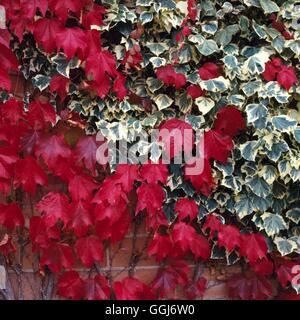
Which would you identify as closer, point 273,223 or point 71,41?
point 71,41

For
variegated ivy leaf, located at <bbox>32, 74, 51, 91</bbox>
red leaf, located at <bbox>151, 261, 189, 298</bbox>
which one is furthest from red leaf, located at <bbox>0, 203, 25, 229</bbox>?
red leaf, located at <bbox>151, 261, 189, 298</bbox>

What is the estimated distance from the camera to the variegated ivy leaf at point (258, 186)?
1.74 m

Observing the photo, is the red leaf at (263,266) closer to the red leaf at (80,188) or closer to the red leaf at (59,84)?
the red leaf at (80,188)

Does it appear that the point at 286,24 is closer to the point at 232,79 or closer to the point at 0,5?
the point at 232,79

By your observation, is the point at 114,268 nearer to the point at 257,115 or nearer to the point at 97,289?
the point at 97,289

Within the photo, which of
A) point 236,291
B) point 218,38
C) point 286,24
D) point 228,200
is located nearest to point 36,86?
point 218,38

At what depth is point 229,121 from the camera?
5.71ft

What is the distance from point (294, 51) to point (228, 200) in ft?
1.87

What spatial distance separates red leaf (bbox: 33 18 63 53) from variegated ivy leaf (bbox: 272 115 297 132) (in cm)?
79

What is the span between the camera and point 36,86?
176 centimetres

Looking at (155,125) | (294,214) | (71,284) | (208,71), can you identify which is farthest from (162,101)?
(71,284)

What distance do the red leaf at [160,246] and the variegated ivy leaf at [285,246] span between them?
15.1 inches

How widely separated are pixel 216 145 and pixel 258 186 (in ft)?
0.68

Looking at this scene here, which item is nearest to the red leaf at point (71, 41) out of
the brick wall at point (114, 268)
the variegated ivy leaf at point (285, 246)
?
the brick wall at point (114, 268)
